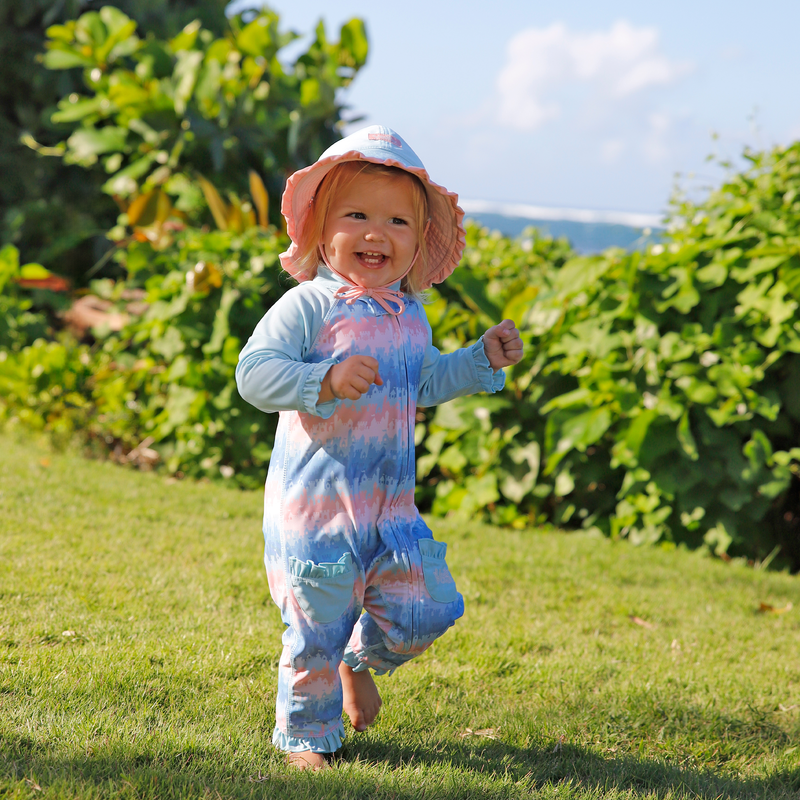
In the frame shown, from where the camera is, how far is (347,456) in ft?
6.86

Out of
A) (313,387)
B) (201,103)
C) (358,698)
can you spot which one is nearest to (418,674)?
(358,698)

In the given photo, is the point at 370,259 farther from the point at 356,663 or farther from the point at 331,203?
the point at 356,663

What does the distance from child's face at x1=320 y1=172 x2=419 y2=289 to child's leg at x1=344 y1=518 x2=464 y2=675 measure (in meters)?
0.65

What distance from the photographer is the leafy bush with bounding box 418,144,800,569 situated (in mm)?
4219

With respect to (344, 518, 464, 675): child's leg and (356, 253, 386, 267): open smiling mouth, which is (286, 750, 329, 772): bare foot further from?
(356, 253, 386, 267): open smiling mouth

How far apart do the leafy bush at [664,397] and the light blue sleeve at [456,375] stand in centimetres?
211

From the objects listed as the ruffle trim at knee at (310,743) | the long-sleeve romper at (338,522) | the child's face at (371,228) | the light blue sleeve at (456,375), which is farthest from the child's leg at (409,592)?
the child's face at (371,228)

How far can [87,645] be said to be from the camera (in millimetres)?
2646

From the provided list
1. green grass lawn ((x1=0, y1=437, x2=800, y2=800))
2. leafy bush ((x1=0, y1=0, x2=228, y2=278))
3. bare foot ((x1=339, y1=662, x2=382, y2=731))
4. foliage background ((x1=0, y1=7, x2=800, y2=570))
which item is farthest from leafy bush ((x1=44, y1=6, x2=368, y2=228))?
bare foot ((x1=339, y1=662, x2=382, y2=731))

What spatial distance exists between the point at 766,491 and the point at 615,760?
2.17m

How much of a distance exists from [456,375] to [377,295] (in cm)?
32

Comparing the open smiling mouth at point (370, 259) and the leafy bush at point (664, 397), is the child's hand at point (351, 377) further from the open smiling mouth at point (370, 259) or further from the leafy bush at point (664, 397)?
the leafy bush at point (664, 397)

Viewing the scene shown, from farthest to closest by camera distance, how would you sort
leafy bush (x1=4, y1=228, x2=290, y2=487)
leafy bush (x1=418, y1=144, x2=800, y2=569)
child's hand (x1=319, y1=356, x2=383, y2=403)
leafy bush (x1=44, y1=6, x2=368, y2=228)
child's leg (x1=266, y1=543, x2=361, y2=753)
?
leafy bush (x1=44, y1=6, x2=368, y2=228) → leafy bush (x1=4, y1=228, x2=290, y2=487) → leafy bush (x1=418, y1=144, x2=800, y2=569) → child's leg (x1=266, y1=543, x2=361, y2=753) → child's hand (x1=319, y1=356, x2=383, y2=403)

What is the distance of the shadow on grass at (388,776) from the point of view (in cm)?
187
